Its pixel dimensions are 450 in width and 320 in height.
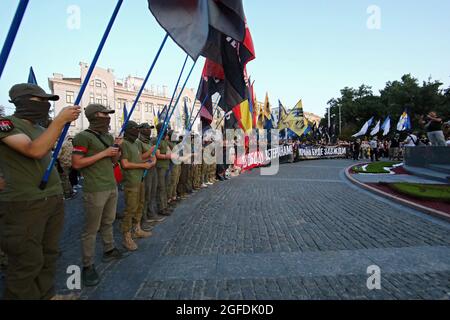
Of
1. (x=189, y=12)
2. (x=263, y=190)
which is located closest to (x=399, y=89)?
(x=263, y=190)

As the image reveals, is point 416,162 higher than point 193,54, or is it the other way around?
point 193,54

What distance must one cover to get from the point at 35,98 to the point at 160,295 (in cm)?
218

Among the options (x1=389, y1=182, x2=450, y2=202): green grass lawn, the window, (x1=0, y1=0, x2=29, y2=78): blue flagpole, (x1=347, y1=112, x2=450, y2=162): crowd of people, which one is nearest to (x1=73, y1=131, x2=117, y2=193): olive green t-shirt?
(x1=0, y1=0, x2=29, y2=78): blue flagpole

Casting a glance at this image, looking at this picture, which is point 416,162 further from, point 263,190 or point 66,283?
point 66,283

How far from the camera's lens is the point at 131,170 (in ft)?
14.3

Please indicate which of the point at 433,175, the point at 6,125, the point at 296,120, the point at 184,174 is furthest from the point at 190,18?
the point at 296,120

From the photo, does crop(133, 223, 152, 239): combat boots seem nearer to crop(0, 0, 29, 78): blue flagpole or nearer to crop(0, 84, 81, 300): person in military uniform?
crop(0, 84, 81, 300): person in military uniform

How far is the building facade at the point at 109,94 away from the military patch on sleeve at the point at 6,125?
42610mm

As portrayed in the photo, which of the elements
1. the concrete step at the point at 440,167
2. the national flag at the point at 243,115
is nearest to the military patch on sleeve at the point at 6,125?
the national flag at the point at 243,115

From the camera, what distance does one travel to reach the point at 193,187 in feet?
32.3

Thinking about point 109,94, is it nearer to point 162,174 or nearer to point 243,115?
point 243,115

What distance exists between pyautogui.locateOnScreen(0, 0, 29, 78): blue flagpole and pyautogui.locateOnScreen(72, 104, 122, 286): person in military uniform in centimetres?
139

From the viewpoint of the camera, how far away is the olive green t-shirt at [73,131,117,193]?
3.32m

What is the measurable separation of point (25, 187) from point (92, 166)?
106 centimetres
